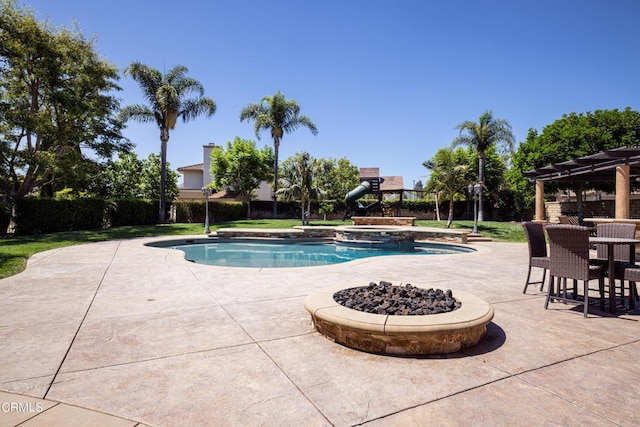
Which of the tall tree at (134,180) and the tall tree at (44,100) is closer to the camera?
the tall tree at (44,100)

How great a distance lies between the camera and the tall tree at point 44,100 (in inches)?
635

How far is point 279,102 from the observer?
29875 millimetres

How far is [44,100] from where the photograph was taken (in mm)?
17859

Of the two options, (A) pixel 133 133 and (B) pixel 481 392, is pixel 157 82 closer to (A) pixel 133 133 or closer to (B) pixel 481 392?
(A) pixel 133 133

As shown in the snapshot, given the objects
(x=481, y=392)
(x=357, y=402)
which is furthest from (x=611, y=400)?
(x=357, y=402)

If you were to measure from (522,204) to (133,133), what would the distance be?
3231cm

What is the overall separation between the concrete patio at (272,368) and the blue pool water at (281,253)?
5.79 meters

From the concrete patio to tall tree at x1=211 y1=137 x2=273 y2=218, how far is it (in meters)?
29.0

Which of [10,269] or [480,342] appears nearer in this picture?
[480,342]

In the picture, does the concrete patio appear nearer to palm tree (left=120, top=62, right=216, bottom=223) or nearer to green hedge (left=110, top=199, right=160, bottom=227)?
green hedge (left=110, top=199, right=160, bottom=227)

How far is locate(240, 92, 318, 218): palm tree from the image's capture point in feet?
97.8

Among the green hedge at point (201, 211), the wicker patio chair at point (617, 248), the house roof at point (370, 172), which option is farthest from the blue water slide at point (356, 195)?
the wicker patio chair at point (617, 248)

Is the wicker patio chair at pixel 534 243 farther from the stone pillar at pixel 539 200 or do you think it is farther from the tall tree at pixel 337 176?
the tall tree at pixel 337 176

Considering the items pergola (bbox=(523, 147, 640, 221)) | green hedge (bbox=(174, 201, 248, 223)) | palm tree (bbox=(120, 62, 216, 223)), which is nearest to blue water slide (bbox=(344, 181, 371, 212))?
pergola (bbox=(523, 147, 640, 221))
